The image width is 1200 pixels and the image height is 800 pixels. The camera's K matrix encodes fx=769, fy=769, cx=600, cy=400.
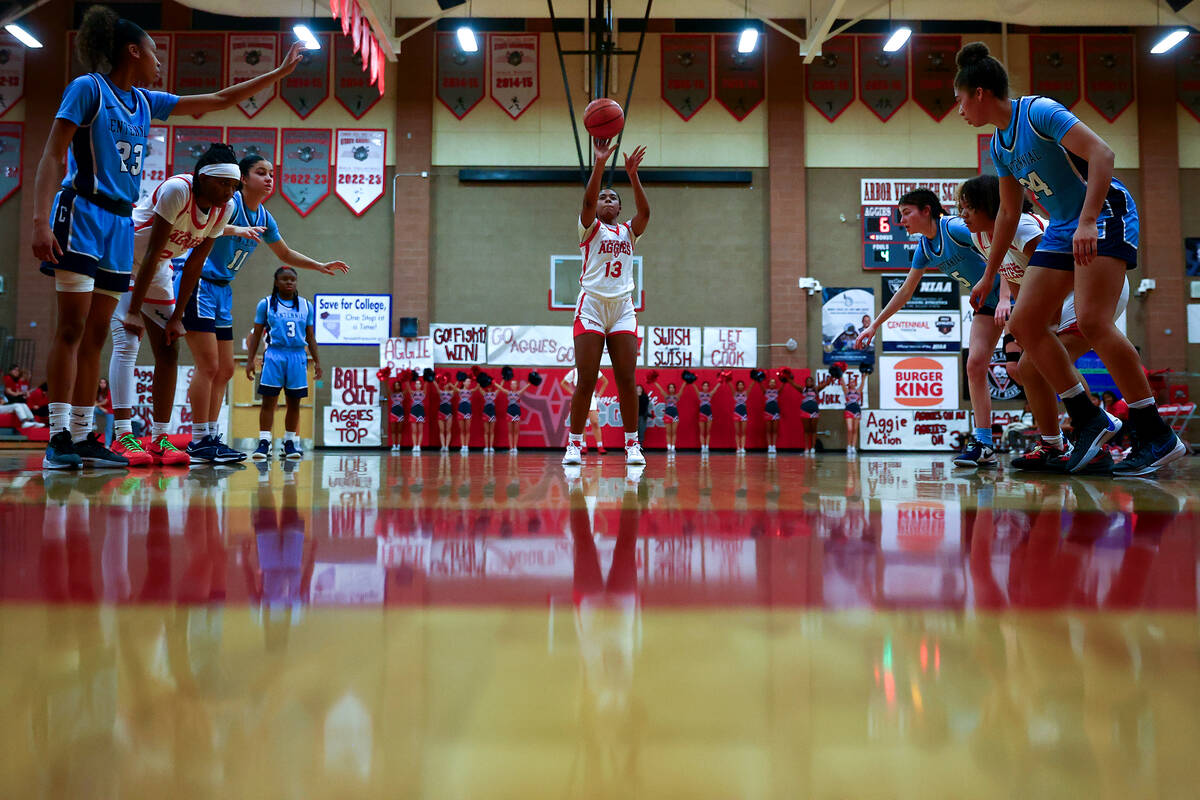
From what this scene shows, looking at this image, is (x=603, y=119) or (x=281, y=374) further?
(x=281, y=374)

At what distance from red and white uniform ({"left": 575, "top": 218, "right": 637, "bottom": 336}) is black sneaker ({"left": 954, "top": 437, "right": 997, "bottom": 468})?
1.96 metres

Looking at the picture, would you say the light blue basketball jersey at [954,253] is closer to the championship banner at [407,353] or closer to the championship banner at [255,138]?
the championship banner at [407,353]

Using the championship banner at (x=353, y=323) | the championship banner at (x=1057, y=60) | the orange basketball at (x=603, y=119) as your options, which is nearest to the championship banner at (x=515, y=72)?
the championship banner at (x=353, y=323)

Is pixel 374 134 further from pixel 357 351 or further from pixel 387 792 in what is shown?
pixel 387 792

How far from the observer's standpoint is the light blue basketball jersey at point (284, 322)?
231 inches

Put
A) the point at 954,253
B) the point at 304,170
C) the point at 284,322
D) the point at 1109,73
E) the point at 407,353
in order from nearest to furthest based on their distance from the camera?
the point at 954,253, the point at 284,322, the point at 407,353, the point at 304,170, the point at 1109,73

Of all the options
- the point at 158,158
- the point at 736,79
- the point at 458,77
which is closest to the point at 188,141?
the point at 158,158

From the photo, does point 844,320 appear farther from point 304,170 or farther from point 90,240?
point 90,240

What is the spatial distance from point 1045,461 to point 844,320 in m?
8.67

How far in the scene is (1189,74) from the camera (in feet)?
39.8

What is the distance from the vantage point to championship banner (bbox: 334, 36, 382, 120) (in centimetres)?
1207

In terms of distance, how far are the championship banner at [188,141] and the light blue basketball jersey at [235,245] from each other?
872 cm

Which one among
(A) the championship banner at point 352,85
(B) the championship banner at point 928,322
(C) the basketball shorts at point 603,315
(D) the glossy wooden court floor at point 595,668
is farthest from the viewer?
(A) the championship banner at point 352,85

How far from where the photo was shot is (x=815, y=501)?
2062mm
